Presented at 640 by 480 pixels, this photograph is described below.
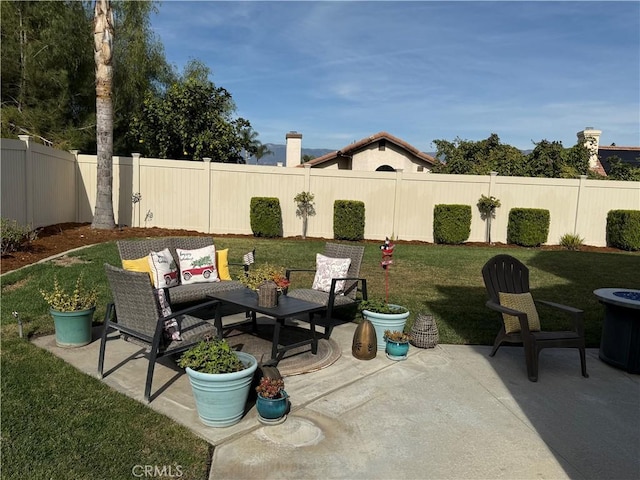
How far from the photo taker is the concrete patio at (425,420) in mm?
2844

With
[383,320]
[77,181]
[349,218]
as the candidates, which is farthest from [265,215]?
[383,320]

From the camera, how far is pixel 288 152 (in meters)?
27.5

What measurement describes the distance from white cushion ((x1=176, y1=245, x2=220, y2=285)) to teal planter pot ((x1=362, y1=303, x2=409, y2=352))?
7.77 feet

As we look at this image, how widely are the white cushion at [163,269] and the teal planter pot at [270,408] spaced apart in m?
2.75

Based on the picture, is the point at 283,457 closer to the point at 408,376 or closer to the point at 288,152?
the point at 408,376

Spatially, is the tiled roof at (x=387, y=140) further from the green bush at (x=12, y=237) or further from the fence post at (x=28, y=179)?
the green bush at (x=12, y=237)

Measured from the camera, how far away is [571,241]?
538 inches

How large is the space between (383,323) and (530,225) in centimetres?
1040

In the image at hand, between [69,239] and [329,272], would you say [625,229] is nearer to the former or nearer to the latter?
[329,272]

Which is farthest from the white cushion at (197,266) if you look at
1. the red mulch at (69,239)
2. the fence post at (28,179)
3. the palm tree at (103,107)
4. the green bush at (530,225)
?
the green bush at (530,225)

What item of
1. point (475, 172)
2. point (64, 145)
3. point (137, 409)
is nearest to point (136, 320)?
point (137, 409)

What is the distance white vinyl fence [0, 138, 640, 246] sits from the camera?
507 inches

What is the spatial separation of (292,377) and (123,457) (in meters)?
1.65

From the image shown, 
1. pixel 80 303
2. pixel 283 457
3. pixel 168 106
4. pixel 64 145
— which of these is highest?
pixel 168 106
